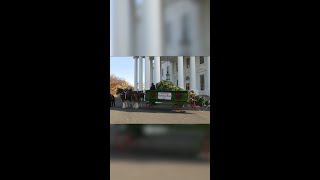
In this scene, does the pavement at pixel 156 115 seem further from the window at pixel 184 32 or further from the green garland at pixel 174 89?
the window at pixel 184 32

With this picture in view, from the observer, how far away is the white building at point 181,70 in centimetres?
332

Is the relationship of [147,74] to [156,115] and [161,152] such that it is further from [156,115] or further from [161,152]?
[161,152]

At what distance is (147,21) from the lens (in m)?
3.36

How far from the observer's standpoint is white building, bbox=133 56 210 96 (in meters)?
3.32

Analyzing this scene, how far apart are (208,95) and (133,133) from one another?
104 centimetres

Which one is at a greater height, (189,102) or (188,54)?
(188,54)

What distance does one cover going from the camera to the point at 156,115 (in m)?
3.35

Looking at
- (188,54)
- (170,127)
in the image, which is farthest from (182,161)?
(188,54)

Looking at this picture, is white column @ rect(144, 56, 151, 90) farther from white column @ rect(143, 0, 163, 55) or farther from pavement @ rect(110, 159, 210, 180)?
pavement @ rect(110, 159, 210, 180)

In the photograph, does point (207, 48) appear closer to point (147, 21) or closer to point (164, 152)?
point (147, 21)

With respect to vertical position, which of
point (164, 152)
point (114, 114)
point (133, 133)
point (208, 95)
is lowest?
point (164, 152)

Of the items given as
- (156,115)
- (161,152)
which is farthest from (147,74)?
(161,152)

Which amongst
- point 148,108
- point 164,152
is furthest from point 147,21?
point 164,152

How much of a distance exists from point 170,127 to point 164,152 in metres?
0.32
